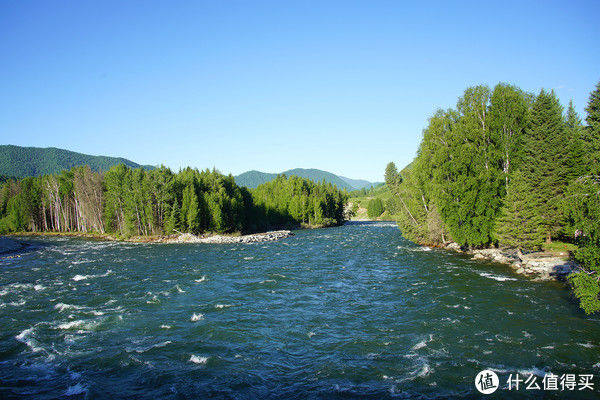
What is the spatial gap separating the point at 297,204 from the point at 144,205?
5387cm

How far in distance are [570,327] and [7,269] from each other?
176 feet

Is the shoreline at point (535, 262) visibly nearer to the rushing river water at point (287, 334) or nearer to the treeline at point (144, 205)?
the rushing river water at point (287, 334)

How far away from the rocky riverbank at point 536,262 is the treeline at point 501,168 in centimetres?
126

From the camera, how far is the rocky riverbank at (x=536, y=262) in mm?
28031

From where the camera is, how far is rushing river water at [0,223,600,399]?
13.2 m

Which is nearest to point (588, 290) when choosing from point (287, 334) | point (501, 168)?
point (287, 334)

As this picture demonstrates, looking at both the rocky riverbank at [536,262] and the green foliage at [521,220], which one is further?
the green foliage at [521,220]

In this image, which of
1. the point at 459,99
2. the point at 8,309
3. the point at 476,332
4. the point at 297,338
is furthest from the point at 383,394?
the point at 459,99

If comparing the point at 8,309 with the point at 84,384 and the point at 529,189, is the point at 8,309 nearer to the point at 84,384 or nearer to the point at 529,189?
the point at 84,384

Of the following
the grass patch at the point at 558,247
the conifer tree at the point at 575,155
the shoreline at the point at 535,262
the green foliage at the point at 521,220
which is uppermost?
the conifer tree at the point at 575,155

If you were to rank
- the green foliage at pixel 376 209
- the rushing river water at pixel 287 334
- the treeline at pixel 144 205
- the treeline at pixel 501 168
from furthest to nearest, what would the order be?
the green foliage at pixel 376 209 → the treeline at pixel 144 205 → the treeline at pixel 501 168 → the rushing river water at pixel 287 334

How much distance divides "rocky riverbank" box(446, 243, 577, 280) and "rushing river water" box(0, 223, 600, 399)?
184cm

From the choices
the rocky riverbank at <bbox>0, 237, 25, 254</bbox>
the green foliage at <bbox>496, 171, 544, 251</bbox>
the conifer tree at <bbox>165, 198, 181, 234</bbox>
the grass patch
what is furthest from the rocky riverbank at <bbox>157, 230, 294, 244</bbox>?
the grass patch

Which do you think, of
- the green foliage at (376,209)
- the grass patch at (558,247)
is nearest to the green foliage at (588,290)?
the grass patch at (558,247)
